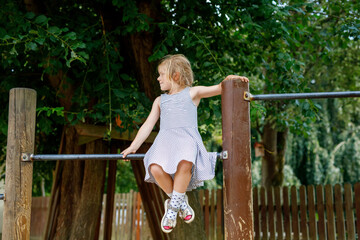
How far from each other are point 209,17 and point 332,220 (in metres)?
4.06

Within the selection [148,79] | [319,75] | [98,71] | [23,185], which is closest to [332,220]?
[319,75]

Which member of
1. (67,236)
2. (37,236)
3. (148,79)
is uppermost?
(148,79)

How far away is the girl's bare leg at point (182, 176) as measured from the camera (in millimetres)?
2369

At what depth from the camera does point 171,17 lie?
5227 mm

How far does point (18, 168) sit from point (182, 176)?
3.21ft

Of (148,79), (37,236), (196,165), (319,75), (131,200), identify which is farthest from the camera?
(37,236)

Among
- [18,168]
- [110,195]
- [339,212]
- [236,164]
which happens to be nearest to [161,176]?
[236,164]

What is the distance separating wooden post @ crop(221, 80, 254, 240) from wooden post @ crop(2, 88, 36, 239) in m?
1.19

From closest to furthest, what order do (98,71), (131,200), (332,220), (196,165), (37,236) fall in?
(196,165)
(98,71)
(332,220)
(131,200)
(37,236)

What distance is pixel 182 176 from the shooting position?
238 centimetres

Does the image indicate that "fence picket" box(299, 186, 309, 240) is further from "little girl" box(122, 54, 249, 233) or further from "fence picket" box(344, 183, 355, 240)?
"little girl" box(122, 54, 249, 233)

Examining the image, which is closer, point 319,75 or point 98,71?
point 98,71

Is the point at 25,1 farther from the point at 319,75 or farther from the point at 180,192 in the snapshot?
the point at 319,75

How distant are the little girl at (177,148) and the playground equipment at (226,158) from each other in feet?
0.50
